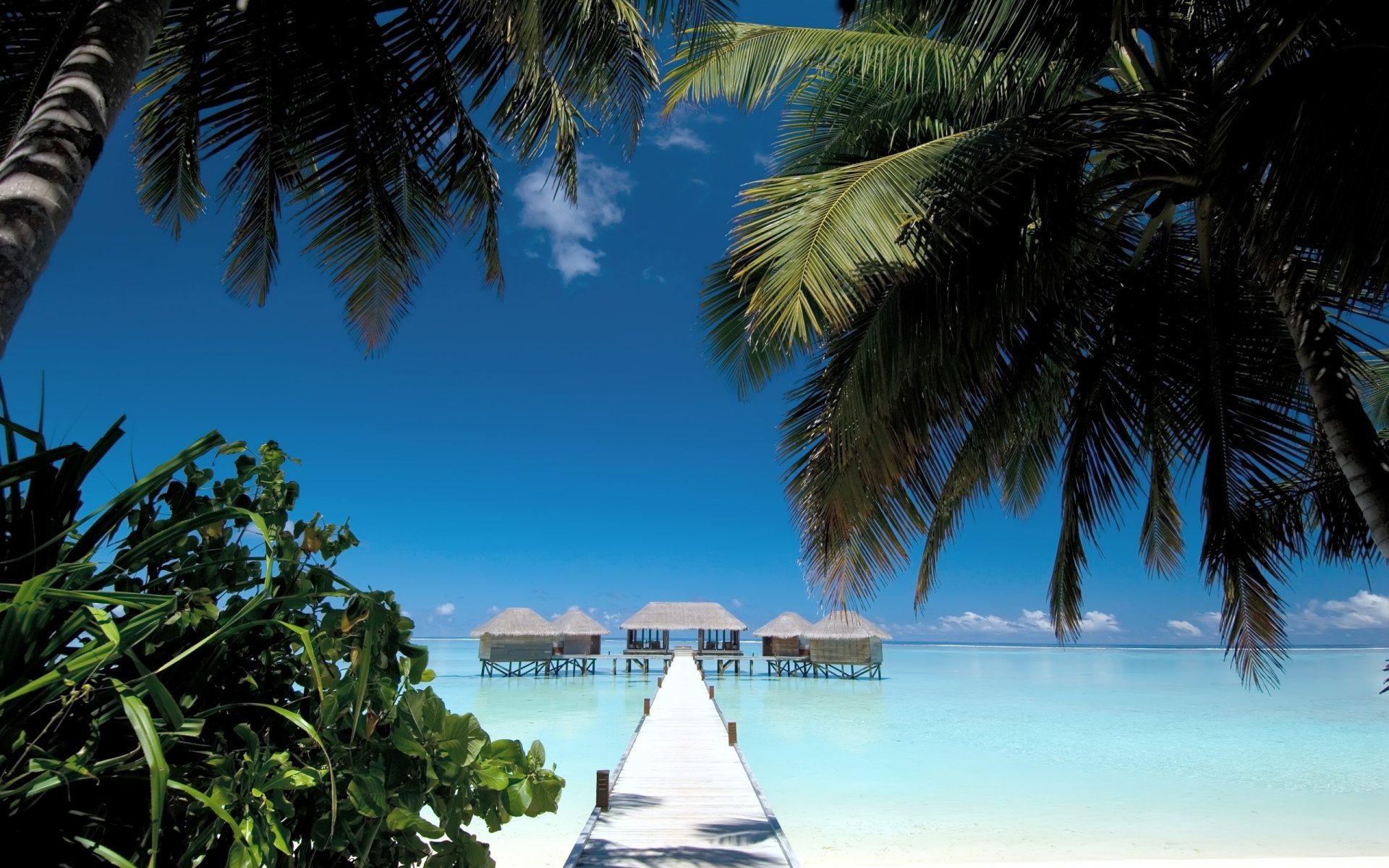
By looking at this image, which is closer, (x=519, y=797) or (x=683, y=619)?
(x=519, y=797)

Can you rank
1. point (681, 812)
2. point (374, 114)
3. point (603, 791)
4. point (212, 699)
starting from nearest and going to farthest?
point (212, 699) → point (374, 114) → point (603, 791) → point (681, 812)

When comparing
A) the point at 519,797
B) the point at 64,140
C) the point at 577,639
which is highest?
the point at 64,140

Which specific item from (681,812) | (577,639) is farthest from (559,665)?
(681,812)

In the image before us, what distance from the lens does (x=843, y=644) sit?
30281 millimetres

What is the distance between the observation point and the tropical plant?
0.60 meters

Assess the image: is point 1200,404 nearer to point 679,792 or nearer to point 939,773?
point 679,792

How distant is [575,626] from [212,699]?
109 ft

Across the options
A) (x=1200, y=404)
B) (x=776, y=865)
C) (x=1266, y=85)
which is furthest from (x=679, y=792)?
(x=1266, y=85)

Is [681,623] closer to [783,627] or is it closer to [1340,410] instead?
[783,627]

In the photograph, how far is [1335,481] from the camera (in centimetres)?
491

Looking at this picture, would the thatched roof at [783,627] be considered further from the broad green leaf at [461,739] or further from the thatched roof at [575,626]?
the broad green leaf at [461,739]

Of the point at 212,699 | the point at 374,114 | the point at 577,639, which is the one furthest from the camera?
the point at 577,639

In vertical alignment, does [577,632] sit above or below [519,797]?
below

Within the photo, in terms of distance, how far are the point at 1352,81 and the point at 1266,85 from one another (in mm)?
373
